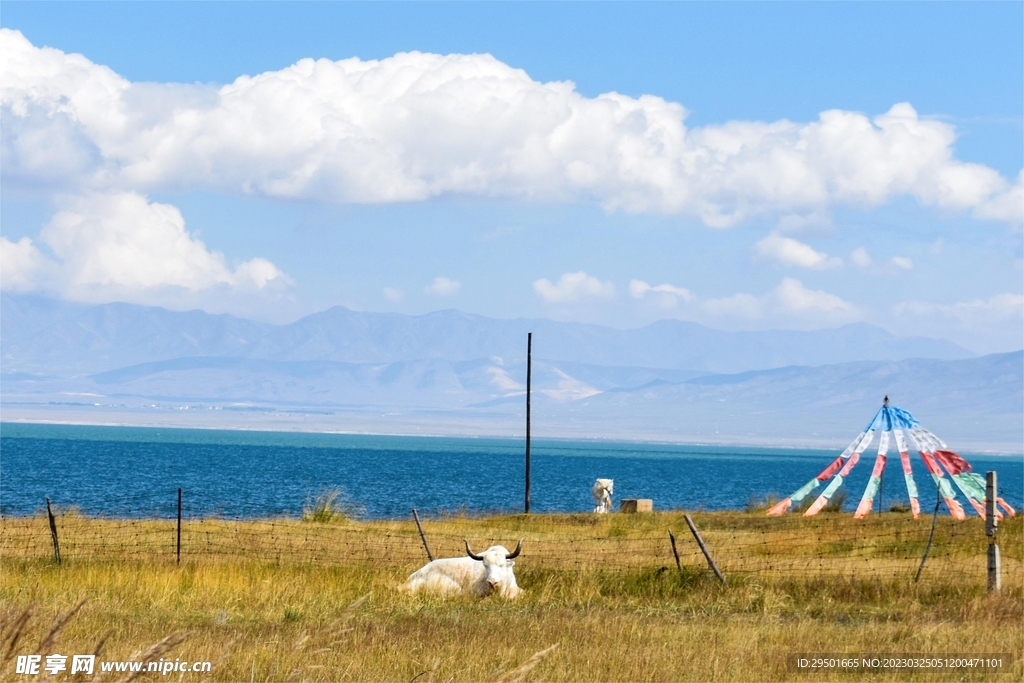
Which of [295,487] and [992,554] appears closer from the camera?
[992,554]

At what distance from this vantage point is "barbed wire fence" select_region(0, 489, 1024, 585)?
2155 cm

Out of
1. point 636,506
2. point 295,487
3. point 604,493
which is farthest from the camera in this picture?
point 295,487

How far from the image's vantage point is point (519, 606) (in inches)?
638

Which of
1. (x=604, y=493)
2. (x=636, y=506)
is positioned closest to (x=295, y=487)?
(x=604, y=493)

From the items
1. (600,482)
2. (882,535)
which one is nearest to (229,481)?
(600,482)

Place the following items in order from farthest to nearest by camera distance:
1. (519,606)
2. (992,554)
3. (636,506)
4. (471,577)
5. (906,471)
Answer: (636,506), (906,471), (471,577), (992,554), (519,606)

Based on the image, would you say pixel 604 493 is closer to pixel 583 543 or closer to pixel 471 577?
pixel 583 543

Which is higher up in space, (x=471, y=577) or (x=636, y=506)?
(x=471, y=577)

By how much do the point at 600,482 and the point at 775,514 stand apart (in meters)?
7.84

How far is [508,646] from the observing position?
11945mm

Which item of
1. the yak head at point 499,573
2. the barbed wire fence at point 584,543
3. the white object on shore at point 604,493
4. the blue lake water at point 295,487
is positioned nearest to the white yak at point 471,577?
the yak head at point 499,573

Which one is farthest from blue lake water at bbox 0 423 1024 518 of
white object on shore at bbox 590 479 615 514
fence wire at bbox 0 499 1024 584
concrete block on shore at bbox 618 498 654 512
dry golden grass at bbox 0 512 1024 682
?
dry golden grass at bbox 0 512 1024 682

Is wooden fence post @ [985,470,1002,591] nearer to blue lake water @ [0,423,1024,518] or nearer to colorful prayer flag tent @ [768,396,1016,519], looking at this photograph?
colorful prayer flag tent @ [768,396,1016,519]

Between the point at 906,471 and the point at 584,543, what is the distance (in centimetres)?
1201
